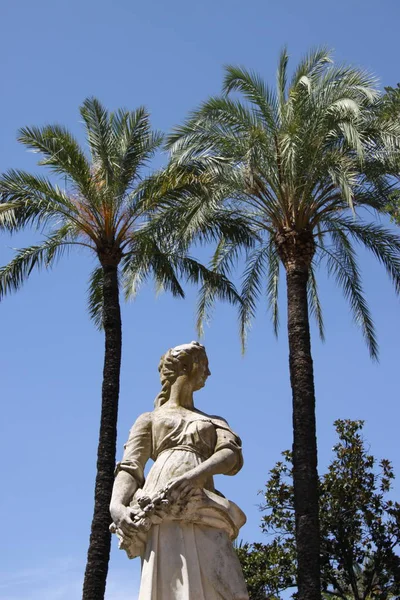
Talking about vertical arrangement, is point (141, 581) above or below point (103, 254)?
below

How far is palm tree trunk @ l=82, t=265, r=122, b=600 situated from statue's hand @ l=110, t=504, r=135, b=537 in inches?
354

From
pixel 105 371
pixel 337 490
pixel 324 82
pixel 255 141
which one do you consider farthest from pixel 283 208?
pixel 337 490

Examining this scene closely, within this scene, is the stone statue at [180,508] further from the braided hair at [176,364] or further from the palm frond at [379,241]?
the palm frond at [379,241]

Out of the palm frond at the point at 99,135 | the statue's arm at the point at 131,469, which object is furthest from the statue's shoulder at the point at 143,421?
the palm frond at the point at 99,135

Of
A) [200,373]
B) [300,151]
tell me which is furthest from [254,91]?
[200,373]

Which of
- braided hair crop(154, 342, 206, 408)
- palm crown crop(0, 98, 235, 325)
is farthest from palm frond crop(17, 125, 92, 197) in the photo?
braided hair crop(154, 342, 206, 408)

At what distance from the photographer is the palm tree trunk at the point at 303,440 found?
1398 centimetres

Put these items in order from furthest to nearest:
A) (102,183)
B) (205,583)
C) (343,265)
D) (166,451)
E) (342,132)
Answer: (343,265) → (102,183) → (342,132) → (166,451) → (205,583)

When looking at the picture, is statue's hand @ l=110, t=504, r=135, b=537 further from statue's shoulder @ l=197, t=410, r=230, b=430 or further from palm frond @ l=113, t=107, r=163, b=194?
palm frond @ l=113, t=107, r=163, b=194

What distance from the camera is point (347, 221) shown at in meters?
18.3

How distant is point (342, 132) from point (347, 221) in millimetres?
2031

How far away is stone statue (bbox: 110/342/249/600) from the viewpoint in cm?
588

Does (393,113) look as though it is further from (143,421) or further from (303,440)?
(143,421)

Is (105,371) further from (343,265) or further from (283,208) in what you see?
(343,265)
